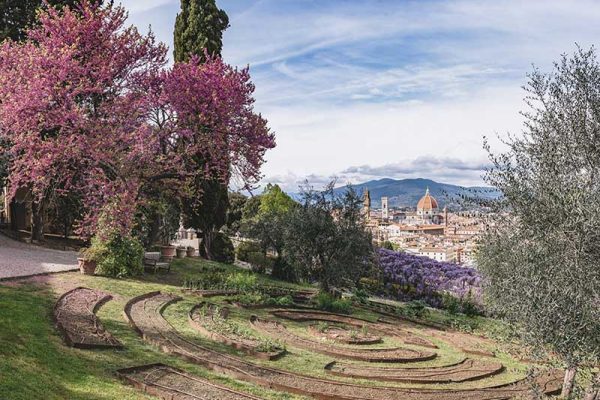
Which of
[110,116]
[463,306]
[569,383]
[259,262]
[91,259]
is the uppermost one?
[110,116]

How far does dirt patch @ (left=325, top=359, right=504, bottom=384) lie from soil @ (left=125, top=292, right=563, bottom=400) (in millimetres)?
718

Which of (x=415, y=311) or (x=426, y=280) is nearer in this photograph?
(x=415, y=311)

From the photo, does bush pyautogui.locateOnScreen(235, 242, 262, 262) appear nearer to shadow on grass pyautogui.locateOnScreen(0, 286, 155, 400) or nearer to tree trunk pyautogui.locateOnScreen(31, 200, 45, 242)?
tree trunk pyautogui.locateOnScreen(31, 200, 45, 242)

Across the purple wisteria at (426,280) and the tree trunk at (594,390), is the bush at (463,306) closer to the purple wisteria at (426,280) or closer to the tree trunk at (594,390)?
the purple wisteria at (426,280)

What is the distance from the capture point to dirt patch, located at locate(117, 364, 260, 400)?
9531 mm

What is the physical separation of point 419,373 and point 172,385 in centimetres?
602

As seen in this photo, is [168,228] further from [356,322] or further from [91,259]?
[356,322]

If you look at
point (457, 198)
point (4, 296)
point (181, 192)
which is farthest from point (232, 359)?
point (181, 192)

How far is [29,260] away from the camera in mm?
21953

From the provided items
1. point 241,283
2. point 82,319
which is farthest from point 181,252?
point 82,319

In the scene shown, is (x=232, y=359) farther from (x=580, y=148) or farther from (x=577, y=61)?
(x=577, y=61)

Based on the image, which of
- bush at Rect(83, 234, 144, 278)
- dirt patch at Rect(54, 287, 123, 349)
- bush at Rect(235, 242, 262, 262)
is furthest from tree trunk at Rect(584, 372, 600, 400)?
bush at Rect(235, 242, 262, 262)

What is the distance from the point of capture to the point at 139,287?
19.7 metres

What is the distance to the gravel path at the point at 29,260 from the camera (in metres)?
19.2
